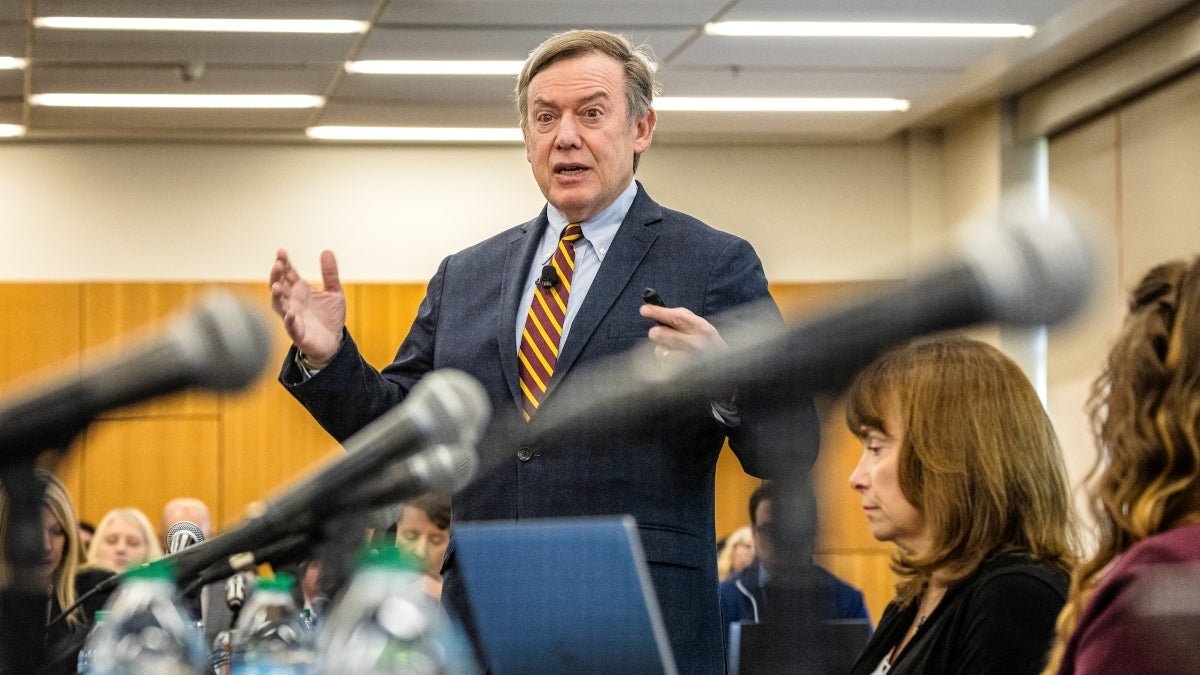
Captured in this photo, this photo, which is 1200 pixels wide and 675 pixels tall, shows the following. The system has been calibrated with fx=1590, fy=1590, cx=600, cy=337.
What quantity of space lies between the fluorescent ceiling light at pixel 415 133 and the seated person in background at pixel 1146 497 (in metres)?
6.54

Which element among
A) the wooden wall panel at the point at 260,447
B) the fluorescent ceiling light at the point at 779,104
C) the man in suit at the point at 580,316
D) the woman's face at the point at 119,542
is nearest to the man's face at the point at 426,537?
the woman's face at the point at 119,542

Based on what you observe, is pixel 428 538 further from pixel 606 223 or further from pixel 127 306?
pixel 127 306

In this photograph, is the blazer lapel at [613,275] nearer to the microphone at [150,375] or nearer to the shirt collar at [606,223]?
the shirt collar at [606,223]

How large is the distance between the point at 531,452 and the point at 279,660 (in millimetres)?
356

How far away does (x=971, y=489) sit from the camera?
1947 millimetres

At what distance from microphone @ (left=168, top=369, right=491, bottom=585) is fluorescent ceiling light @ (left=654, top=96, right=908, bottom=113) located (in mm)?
6264

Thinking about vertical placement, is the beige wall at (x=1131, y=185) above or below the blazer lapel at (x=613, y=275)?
above

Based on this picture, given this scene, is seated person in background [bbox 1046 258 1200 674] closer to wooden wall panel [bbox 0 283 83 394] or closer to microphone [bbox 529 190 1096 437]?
microphone [bbox 529 190 1096 437]

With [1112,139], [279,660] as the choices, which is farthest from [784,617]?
[1112,139]

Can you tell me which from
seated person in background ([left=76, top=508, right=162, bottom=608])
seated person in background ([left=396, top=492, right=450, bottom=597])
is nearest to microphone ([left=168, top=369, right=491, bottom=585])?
seated person in background ([left=396, top=492, right=450, bottom=597])

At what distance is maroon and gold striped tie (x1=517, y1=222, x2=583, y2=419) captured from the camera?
1844 millimetres

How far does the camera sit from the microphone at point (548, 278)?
74.4 inches

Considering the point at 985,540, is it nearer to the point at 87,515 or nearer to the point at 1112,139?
the point at 1112,139

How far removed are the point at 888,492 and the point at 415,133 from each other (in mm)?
6086
